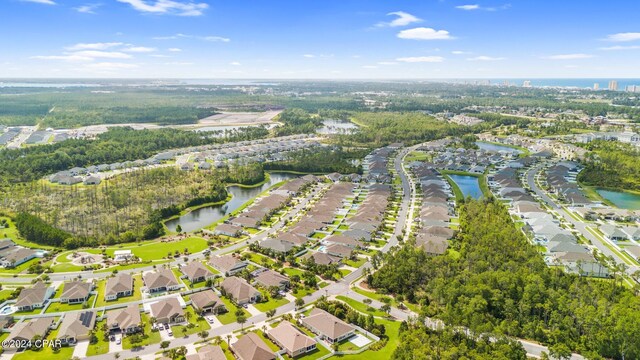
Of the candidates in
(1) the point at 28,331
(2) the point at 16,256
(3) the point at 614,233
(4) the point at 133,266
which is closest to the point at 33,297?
(1) the point at 28,331

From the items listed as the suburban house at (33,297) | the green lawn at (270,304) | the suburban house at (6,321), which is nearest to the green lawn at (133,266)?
the suburban house at (33,297)

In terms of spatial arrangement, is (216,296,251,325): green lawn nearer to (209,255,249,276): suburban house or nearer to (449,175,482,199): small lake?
(209,255,249,276): suburban house

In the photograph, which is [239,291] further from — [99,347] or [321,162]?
[321,162]

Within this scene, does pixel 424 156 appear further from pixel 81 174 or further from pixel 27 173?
pixel 27 173

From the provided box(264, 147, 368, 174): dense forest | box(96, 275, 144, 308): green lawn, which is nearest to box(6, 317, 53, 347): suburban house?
box(96, 275, 144, 308): green lawn

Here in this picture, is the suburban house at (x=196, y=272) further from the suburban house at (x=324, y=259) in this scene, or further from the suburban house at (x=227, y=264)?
the suburban house at (x=324, y=259)

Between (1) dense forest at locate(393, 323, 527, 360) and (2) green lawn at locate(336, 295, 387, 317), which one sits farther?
(2) green lawn at locate(336, 295, 387, 317)

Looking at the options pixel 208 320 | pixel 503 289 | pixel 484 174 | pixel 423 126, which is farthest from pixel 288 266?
pixel 423 126
